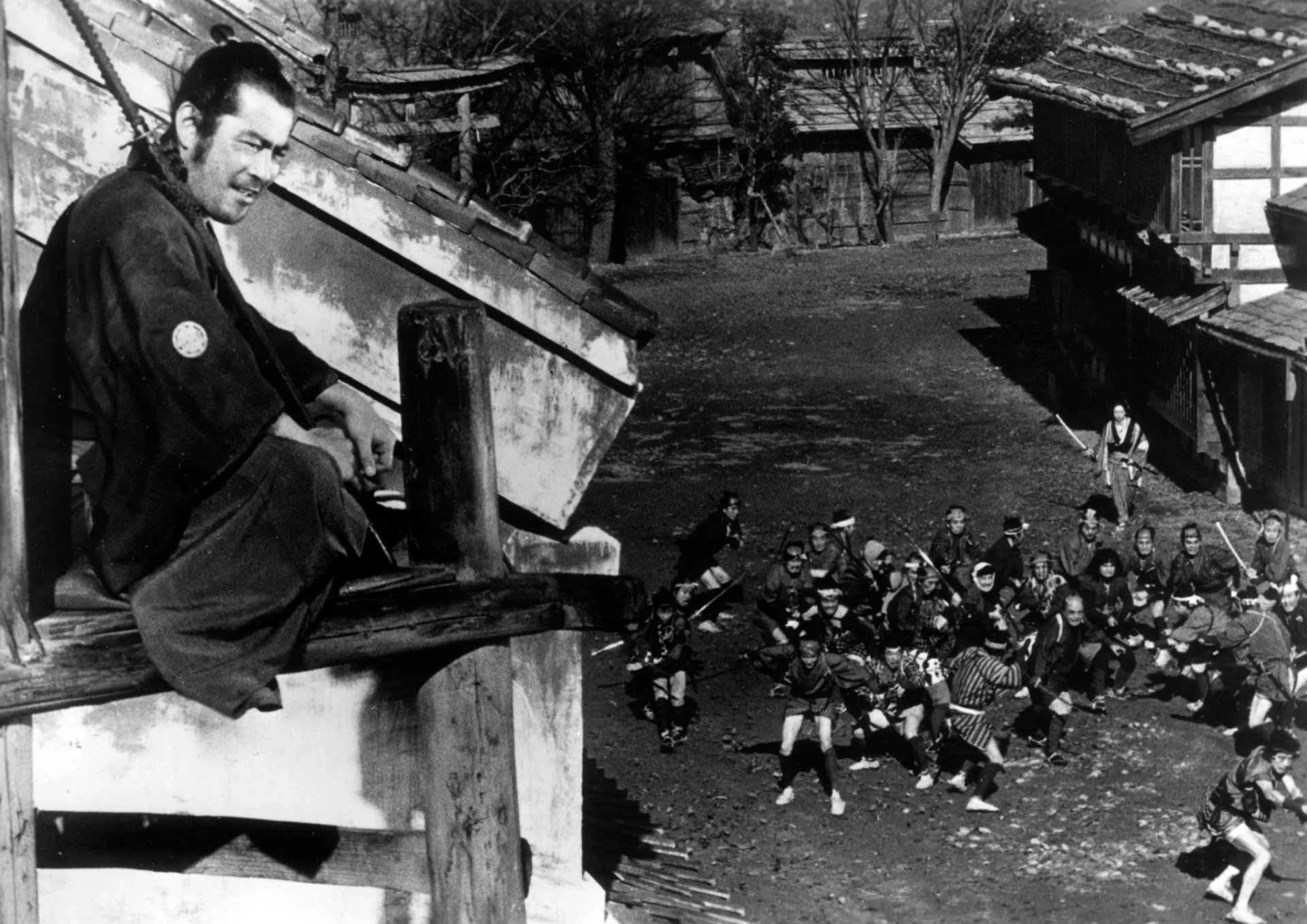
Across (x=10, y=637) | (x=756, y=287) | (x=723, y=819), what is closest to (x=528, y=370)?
(x=10, y=637)

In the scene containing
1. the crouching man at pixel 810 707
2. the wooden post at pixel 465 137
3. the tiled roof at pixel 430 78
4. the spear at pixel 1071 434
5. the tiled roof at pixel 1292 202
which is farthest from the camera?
the wooden post at pixel 465 137

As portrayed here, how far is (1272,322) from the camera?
62.0 feet

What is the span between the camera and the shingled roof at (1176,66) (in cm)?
1936

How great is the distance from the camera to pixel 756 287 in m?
35.4

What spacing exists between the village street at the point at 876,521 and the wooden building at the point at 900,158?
1.98 metres

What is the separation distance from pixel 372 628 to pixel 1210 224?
1824 cm

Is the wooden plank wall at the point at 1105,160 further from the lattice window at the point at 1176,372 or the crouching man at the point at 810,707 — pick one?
the crouching man at the point at 810,707

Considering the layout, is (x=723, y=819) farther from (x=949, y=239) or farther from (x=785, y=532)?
(x=949, y=239)

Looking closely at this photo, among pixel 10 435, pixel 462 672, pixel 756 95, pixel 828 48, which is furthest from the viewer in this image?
pixel 828 48

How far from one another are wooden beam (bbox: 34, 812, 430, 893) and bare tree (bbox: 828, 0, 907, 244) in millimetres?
36223

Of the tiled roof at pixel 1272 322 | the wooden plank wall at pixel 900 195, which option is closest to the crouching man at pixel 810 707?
the tiled roof at pixel 1272 322

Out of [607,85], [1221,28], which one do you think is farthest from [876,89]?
[1221,28]

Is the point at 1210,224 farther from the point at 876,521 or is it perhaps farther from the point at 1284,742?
the point at 1284,742

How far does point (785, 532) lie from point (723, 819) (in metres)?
7.08
